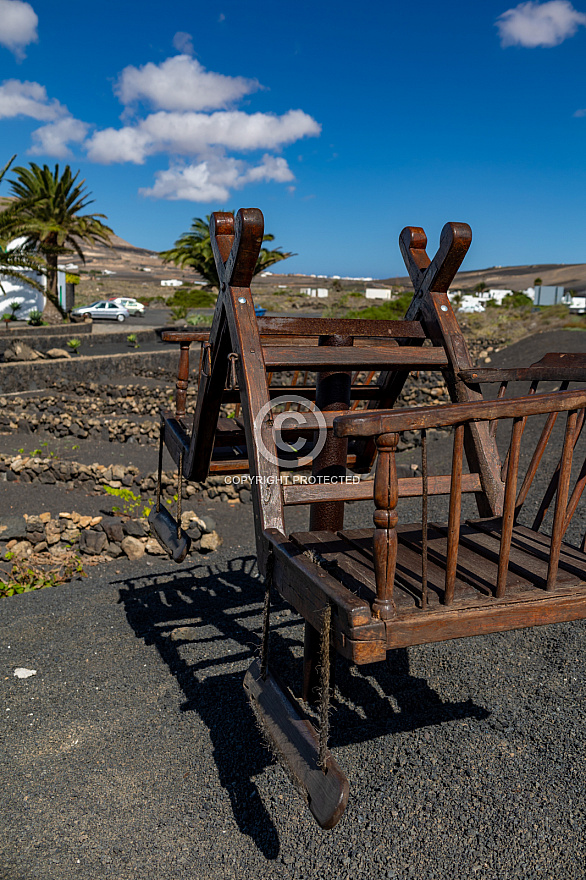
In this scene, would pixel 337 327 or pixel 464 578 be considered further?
pixel 337 327

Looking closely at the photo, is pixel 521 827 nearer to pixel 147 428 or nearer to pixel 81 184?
pixel 147 428

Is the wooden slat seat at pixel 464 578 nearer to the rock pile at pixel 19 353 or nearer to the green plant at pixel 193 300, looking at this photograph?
the rock pile at pixel 19 353

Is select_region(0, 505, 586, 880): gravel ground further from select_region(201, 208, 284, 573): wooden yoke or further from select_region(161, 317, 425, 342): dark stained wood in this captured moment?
select_region(161, 317, 425, 342): dark stained wood

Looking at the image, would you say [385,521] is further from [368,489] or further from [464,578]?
[368,489]

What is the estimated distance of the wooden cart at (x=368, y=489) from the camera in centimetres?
186

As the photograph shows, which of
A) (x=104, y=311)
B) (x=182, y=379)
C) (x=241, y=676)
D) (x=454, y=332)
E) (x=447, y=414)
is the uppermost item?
(x=104, y=311)

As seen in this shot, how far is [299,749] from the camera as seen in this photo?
6.87 ft

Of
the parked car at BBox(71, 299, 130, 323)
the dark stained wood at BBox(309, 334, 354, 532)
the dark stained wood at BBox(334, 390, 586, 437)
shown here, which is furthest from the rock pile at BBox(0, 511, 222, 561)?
the parked car at BBox(71, 299, 130, 323)

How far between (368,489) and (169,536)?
Answer: 1.44 m

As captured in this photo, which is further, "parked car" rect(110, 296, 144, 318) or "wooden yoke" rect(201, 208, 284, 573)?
"parked car" rect(110, 296, 144, 318)

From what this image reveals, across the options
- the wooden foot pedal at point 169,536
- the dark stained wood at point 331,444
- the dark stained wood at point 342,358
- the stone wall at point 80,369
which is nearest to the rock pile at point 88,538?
the wooden foot pedal at point 169,536

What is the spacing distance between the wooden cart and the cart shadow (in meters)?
0.50

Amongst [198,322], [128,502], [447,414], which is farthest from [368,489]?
[198,322]

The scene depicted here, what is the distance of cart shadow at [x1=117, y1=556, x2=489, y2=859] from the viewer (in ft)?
10.9
